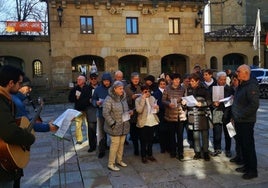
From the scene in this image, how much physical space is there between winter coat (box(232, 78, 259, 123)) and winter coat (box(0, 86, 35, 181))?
3.51m

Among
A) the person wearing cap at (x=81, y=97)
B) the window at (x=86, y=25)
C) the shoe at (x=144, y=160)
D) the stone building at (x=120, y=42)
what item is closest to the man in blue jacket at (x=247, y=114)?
the shoe at (x=144, y=160)

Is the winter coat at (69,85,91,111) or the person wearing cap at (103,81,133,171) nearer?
the person wearing cap at (103,81,133,171)

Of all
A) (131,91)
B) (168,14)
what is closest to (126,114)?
(131,91)

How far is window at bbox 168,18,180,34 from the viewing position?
1016 inches

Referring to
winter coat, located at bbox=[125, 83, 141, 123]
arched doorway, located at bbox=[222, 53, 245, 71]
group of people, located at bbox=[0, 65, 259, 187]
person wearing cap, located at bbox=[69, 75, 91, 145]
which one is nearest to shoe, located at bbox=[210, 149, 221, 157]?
group of people, located at bbox=[0, 65, 259, 187]

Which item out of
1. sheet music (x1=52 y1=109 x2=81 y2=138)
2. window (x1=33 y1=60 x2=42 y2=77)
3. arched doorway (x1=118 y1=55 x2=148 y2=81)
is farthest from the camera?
arched doorway (x1=118 y1=55 x2=148 y2=81)

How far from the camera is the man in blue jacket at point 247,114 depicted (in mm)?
5223

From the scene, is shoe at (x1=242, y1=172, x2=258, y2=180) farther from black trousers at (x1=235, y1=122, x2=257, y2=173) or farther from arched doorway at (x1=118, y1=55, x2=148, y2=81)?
arched doorway at (x1=118, y1=55, x2=148, y2=81)

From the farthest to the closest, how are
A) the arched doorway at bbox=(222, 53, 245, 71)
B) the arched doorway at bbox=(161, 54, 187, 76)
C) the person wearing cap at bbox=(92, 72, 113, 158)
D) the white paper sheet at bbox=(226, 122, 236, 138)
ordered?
the arched doorway at bbox=(222, 53, 245, 71)
the arched doorway at bbox=(161, 54, 187, 76)
the person wearing cap at bbox=(92, 72, 113, 158)
the white paper sheet at bbox=(226, 122, 236, 138)

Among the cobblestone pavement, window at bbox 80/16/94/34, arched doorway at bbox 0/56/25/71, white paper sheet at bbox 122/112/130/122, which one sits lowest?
the cobblestone pavement

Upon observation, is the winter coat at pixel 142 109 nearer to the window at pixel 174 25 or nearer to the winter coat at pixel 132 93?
the winter coat at pixel 132 93

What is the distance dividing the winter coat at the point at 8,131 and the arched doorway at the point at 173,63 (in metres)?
24.7

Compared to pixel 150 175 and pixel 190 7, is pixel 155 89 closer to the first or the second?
pixel 150 175

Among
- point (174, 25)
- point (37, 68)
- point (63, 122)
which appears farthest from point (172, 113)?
point (174, 25)
